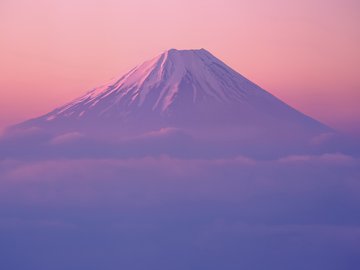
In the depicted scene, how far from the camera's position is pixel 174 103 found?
306ft

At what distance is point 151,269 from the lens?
102m

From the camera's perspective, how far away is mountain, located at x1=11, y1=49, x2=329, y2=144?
89625mm

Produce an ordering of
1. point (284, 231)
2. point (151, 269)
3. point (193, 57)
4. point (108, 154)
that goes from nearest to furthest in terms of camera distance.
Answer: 1. point (193, 57)
2. point (151, 269)
3. point (284, 231)
4. point (108, 154)

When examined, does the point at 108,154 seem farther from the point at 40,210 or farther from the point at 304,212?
the point at 304,212

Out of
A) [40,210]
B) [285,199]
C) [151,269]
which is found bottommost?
[151,269]

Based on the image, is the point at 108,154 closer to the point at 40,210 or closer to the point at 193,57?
the point at 40,210

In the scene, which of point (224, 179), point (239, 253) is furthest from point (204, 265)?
point (224, 179)

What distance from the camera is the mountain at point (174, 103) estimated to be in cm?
8962

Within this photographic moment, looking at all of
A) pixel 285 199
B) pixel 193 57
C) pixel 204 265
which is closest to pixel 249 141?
pixel 285 199

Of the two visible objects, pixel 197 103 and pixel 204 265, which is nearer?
pixel 197 103

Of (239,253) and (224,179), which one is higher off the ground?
(224,179)

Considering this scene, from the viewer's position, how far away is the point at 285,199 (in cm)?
11731

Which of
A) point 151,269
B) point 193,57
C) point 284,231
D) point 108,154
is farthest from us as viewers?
point 108,154

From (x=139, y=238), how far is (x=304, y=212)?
22.4 metres
